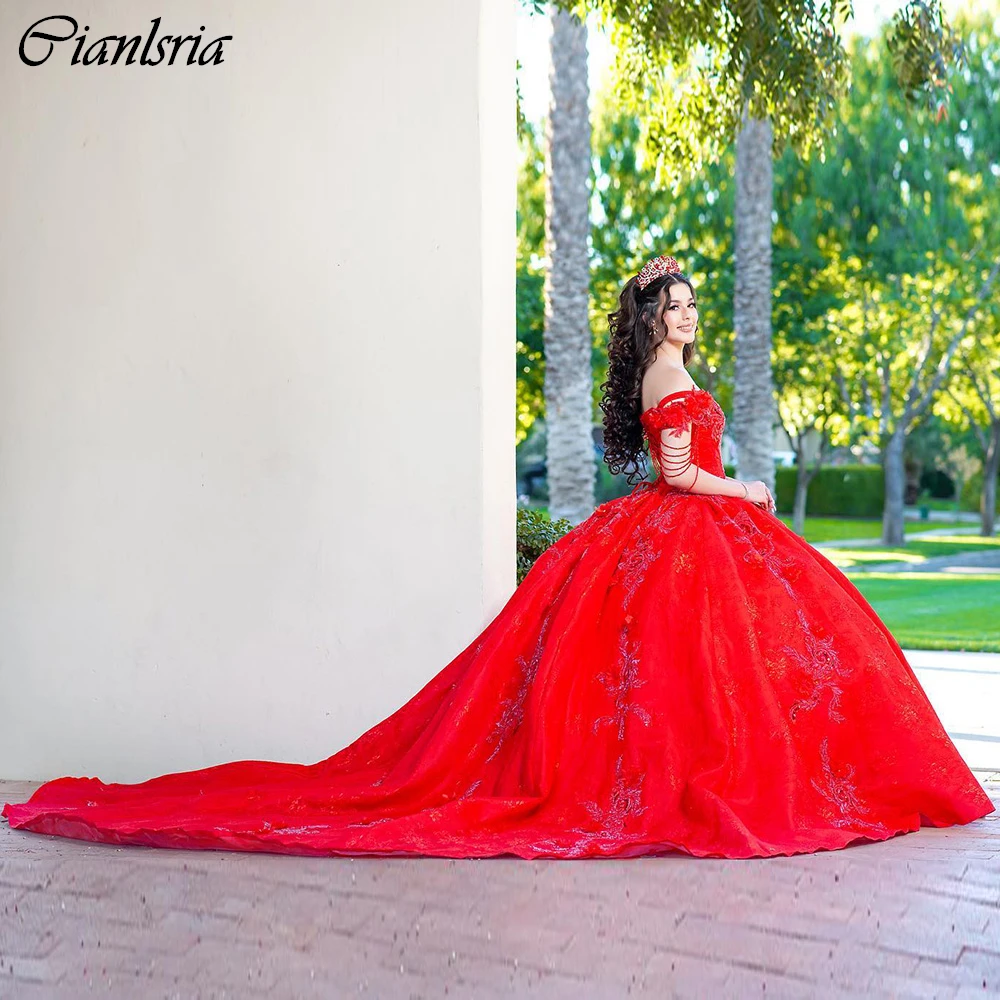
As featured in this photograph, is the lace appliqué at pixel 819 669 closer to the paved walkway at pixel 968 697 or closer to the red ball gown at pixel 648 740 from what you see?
the red ball gown at pixel 648 740

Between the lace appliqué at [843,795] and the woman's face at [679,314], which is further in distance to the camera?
the woman's face at [679,314]

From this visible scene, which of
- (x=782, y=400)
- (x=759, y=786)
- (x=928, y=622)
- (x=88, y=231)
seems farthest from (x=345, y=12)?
(x=782, y=400)

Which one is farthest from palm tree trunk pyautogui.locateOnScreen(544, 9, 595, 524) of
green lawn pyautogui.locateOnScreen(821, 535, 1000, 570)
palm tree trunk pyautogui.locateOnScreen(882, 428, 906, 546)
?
palm tree trunk pyautogui.locateOnScreen(882, 428, 906, 546)

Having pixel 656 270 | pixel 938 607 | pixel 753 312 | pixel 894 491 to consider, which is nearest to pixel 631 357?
pixel 656 270

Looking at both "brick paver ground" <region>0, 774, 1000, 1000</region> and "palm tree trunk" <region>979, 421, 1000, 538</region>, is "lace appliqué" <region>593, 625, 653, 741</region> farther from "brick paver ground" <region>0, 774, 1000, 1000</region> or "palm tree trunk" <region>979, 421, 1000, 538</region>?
"palm tree trunk" <region>979, 421, 1000, 538</region>

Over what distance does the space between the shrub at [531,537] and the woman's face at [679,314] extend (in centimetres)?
177

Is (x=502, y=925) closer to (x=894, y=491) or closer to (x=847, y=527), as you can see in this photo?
(x=894, y=491)

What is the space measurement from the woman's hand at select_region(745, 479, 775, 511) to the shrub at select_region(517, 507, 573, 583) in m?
1.79

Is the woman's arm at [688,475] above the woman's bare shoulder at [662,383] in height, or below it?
below

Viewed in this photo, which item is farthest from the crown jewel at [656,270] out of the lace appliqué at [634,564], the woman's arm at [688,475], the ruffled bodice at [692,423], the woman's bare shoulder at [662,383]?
the lace appliqué at [634,564]

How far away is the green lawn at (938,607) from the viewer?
9.32 meters

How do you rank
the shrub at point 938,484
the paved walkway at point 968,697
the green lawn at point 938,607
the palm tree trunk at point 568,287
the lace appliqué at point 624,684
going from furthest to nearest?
the shrub at point 938,484 < the palm tree trunk at point 568,287 < the green lawn at point 938,607 < the paved walkway at point 968,697 < the lace appliqué at point 624,684

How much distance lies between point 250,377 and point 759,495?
66.4 inches

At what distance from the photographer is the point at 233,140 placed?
178 inches
